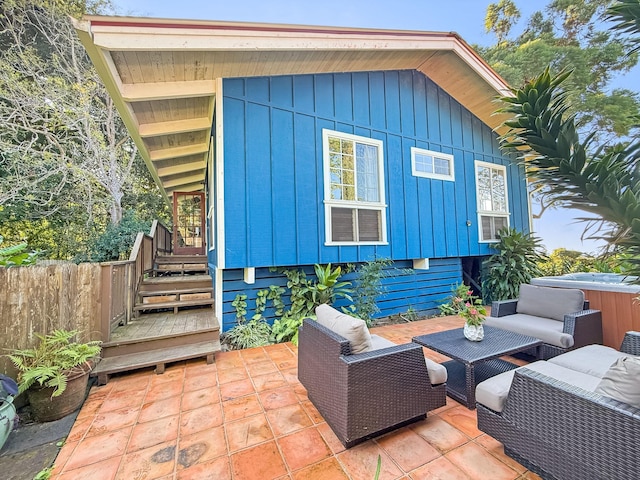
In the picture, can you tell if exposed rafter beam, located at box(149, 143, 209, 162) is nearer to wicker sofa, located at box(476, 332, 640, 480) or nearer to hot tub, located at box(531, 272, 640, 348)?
wicker sofa, located at box(476, 332, 640, 480)

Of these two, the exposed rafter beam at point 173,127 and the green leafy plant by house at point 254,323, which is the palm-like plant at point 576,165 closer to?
the green leafy plant by house at point 254,323

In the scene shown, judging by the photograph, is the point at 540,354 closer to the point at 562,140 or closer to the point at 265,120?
the point at 562,140

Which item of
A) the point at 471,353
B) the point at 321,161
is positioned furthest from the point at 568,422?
the point at 321,161

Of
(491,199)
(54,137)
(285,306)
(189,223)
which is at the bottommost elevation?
(285,306)

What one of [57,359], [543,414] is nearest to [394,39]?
[543,414]

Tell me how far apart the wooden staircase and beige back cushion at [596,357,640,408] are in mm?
3593

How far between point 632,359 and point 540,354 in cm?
209

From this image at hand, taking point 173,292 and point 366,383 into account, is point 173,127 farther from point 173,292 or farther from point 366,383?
point 366,383

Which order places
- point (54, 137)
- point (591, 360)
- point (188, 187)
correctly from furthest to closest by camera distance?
1. point (188, 187)
2. point (54, 137)
3. point (591, 360)

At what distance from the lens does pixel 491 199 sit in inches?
282

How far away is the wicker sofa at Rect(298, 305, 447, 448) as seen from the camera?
2.01m

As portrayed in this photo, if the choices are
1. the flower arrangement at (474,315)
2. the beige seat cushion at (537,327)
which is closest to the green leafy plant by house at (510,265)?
the beige seat cushion at (537,327)

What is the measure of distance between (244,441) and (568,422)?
215 cm

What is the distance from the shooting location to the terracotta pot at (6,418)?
211 centimetres
